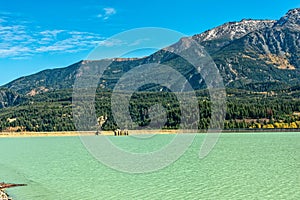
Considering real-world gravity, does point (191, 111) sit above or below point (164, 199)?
above

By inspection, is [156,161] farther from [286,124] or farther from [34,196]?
[286,124]

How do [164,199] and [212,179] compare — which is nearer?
[164,199]

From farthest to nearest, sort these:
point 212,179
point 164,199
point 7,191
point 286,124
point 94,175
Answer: point 286,124 → point 94,175 → point 212,179 → point 7,191 → point 164,199

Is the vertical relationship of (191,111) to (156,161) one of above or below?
above

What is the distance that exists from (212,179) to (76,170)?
62.7ft

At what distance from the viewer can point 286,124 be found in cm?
16850

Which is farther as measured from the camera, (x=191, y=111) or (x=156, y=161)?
(x=191, y=111)

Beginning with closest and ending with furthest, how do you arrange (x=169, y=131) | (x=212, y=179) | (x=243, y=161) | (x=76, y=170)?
(x=212, y=179), (x=76, y=170), (x=243, y=161), (x=169, y=131)

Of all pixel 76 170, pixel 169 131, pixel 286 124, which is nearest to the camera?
pixel 76 170

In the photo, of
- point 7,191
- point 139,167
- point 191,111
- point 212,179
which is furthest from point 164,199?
point 191,111

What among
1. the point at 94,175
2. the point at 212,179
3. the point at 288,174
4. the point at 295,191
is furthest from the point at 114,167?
the point at 295,191

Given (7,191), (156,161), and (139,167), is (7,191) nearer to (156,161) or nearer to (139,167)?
(139,167)

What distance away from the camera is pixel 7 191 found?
37.8 m

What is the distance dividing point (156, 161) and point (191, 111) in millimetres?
134381
